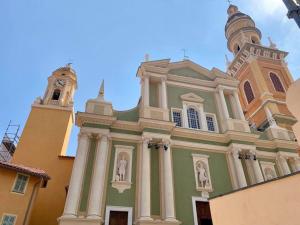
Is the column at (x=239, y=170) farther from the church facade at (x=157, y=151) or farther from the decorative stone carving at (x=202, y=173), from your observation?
the decorative stone carving at (x=202, y=173)

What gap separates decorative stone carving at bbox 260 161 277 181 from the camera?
1920cm

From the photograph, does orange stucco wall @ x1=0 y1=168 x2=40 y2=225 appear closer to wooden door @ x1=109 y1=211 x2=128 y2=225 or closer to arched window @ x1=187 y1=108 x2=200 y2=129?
wooden door @ x1=109 y1=211 x2=128 y2=225

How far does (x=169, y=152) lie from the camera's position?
17.4m

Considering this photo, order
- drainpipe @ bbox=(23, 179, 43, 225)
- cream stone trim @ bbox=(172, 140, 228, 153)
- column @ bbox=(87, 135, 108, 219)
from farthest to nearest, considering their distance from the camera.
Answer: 1. cream stone trim @ bbox=(172, 140, 228, 153)
2. drainpipe @ bbox=(23, 179, 43, 225)
3. column @ bbox=(87, 135, 108, 219)

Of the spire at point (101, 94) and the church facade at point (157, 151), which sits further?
the spire at point (101, 94)

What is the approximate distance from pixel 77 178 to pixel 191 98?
11.3 m

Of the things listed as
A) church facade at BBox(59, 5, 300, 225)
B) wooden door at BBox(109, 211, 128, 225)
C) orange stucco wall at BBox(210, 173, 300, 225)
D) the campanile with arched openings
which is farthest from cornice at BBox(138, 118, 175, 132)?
the campanile with arched openings

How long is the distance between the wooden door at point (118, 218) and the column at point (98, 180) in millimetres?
821

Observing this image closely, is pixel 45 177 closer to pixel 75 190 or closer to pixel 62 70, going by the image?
pixel 75 190

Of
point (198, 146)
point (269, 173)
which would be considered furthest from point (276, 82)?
point (198, 146)

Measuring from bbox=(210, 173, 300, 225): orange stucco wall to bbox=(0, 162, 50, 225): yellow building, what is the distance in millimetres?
13412

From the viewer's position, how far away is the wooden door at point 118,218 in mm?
14508

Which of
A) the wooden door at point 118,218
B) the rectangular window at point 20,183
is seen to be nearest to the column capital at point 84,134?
the rectangular window at point 20,183

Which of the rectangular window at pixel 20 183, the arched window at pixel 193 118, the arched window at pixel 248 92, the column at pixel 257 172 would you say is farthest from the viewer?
the arched window at pixel 248 92
